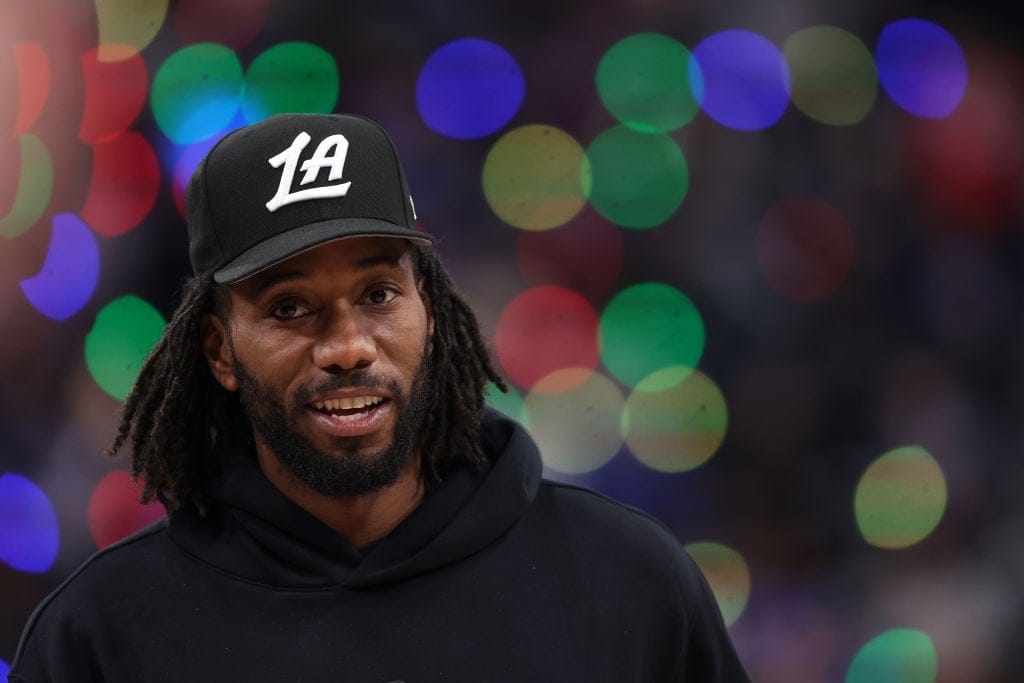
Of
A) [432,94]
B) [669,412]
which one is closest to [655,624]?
[669,412]

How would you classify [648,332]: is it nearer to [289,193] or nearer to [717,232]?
[717,232]

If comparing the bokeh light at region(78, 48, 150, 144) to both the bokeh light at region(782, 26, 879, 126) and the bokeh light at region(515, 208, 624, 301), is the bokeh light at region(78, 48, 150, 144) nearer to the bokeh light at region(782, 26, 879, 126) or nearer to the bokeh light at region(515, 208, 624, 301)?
the bokeh light at region(515, 208, 624, 301)

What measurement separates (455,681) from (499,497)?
0.77 ft

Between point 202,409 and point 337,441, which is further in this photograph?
point 202,409

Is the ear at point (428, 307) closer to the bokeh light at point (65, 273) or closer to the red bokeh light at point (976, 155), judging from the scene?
the bokeh light at point (65, 273)

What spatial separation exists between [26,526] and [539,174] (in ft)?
4.72

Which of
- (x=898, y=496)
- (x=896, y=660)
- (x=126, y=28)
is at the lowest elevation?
(x=896, y=660)

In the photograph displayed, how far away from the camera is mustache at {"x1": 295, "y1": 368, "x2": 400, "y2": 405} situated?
4.76 ft

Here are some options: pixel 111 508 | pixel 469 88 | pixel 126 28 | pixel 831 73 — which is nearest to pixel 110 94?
pixel 126 28

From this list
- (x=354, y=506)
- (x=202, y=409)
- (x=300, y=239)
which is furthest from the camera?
(x=202, y=409)

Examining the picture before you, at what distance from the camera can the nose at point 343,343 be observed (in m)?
1.45

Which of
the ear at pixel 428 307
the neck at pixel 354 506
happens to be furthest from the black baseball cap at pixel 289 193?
the neck at pixel 354 506

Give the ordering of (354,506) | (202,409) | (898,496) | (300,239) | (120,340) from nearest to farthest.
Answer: (300,239)
(354,506)
(202,409)
(120,340)
(898,496)

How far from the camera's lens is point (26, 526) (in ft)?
9.66
